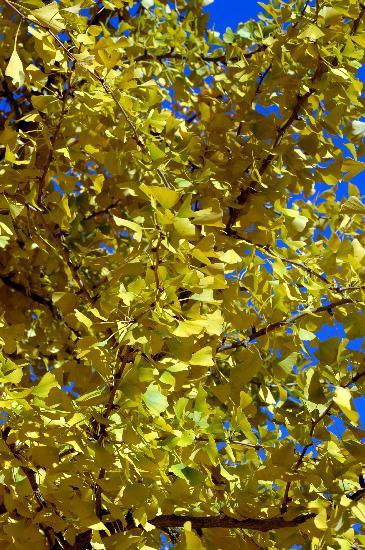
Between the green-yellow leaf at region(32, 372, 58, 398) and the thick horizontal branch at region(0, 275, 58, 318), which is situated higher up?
the thick horizontal branch at region(0, 275, 58, 318)

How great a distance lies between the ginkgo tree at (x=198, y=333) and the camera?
95cm

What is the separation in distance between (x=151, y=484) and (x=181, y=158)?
26.8 inches

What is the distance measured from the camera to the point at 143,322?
3.07 ft

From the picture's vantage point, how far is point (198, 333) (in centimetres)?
89

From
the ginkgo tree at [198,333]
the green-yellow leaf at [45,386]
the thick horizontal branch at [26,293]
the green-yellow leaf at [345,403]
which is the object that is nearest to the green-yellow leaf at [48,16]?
the ginkgo tree at [198,333]

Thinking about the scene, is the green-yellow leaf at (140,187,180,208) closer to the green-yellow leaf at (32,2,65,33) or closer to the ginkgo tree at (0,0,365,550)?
the ginkgo tree at (0,0,365,550)

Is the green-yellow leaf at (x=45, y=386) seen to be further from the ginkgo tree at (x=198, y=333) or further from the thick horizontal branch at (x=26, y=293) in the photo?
the thick horizontal branch at (x=26, y=293)

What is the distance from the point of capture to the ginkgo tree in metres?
0.95

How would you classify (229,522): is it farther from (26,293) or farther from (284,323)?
(26,293)

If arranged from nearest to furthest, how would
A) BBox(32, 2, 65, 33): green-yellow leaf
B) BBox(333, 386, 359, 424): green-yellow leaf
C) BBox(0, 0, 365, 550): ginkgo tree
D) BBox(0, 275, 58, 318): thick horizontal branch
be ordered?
BBox(333, 386, 359, 424): green-yellow leaf
BBox(0, 0, 365, 550): ginkgo tree
BBox(32, 2, 65, 33): green-yellow leaf
BBox(0, 275, 58, 318): thick horizontal branch

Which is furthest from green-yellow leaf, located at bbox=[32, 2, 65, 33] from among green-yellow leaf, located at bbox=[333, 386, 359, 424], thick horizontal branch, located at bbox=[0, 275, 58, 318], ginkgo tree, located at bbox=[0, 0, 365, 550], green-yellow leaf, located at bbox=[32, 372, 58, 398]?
thick horizontal branch, located at bbox=[0, 275, 58, 318]

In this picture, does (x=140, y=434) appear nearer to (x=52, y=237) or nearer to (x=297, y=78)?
(x=52, y=237)

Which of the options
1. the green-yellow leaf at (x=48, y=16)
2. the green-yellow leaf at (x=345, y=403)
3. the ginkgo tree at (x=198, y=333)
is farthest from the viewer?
the green-yellow leaf at (x=48, y=16)

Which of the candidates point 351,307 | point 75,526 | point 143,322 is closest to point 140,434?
point 143,322
